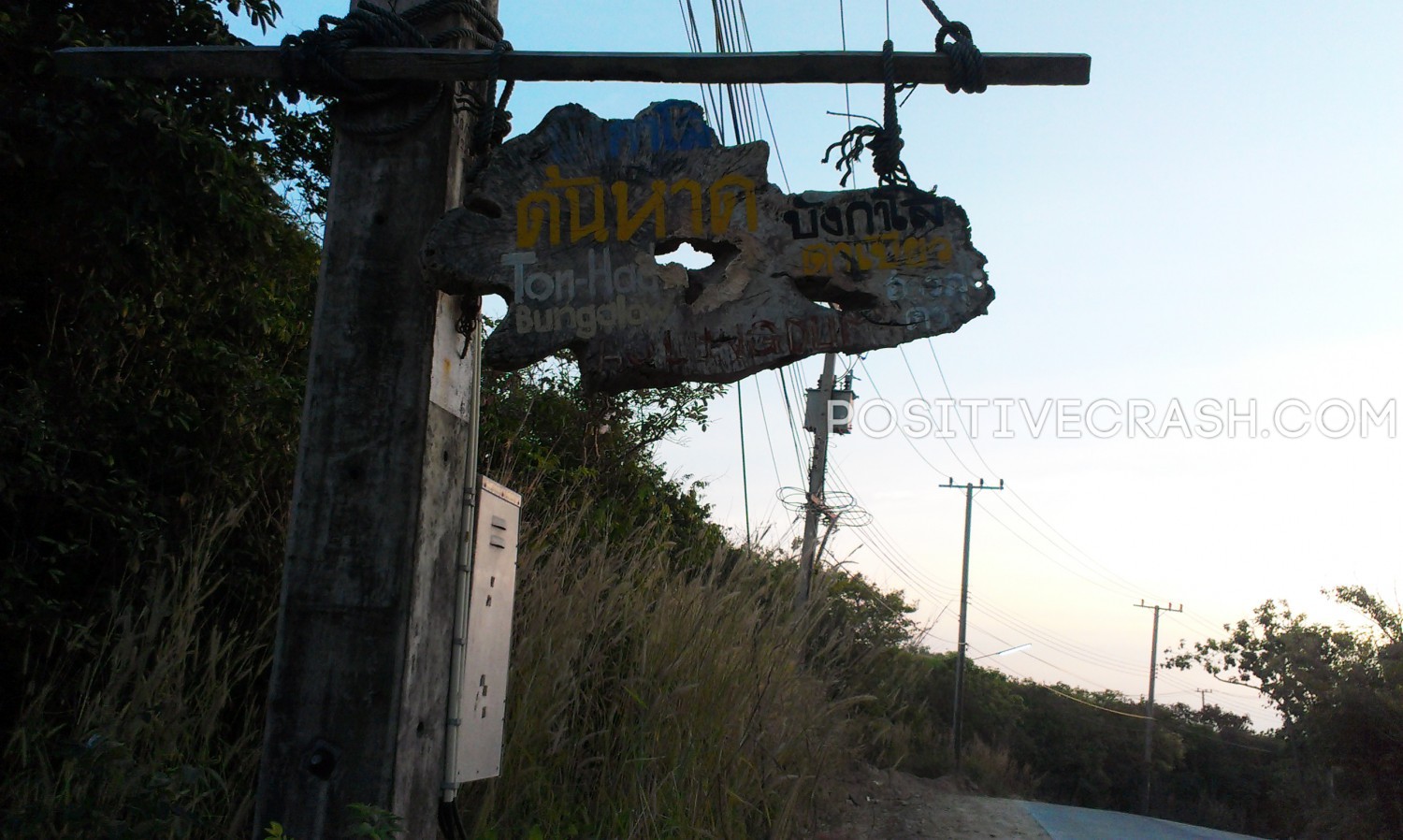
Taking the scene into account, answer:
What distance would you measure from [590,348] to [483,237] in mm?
394

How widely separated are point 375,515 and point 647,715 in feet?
4.93

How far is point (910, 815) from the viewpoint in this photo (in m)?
12.1

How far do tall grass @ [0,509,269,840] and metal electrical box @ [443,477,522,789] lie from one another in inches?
23.9

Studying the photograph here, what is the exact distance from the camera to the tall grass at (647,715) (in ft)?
12.3

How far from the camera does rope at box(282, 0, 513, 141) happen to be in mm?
3012

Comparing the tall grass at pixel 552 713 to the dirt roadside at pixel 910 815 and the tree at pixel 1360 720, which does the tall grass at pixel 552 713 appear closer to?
the dirt roadside at pixel 910 815

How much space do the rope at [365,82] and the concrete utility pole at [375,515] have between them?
38mm

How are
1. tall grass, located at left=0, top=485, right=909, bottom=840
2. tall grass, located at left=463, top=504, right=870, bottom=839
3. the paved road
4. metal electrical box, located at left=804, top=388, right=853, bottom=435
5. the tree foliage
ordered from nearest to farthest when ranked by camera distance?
tall grass, located at left=0, top=485, right=909, bottom=840 → tall grass, located at left=463, top=504, right=870, bottom=839 → the tree foliage → the paved road → metal electrical box, located at left=804, top=388, right=853, bottom=435

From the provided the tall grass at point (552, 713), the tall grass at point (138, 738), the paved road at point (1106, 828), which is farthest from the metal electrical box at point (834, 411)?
the tall grass at point (138, 738)

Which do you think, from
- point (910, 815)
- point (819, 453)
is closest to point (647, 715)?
point (910, 815)

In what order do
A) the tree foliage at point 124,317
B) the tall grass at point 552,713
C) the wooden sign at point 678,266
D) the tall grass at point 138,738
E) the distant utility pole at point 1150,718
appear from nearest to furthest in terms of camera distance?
the tall grass at point 138,738, the wooden sign at point 678,266, the tall grass at point 552,713, the tree foliage at point 124,317, the distant utility pole at point 1150,718

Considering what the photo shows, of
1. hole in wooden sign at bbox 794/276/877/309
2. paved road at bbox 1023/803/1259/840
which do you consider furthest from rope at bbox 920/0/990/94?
paved road at bbox 1023/803/1259/840

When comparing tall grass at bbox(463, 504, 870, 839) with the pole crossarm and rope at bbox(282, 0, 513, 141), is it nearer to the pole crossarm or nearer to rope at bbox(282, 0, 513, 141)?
rope at bbox(282, 0, 513, 141)

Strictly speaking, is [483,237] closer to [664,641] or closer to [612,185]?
[612,185]
